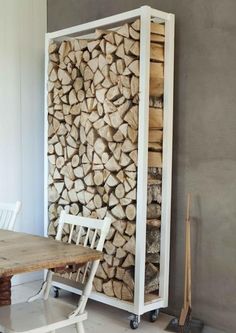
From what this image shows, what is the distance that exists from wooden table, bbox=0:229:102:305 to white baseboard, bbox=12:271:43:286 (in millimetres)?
1722

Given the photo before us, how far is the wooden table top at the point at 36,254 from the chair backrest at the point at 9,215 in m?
0.44

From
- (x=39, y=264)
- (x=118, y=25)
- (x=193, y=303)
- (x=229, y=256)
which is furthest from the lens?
(x=118, y=25)

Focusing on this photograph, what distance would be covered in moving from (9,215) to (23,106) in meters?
1.49

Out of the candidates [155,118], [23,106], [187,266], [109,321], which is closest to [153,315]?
[109,321]

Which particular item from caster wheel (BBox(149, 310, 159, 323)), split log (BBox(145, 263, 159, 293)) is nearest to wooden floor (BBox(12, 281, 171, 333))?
caster wheel (BBox(149, 310, 159, 323))

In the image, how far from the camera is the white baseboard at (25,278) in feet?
14.6

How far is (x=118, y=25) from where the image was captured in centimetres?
381

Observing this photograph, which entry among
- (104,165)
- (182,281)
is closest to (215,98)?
(104,165)

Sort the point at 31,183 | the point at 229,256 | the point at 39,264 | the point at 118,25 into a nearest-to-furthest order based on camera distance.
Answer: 1. the point at 39,264
2. the point at 229,256
3. the point at 118,25
4. the point at 31,183

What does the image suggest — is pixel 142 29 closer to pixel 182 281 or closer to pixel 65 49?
pixel 65 49

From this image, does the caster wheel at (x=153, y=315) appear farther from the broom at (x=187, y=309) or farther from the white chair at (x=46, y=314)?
the white chair at (x=46, y=314)

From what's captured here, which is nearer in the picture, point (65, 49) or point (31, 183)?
point (65, 49)

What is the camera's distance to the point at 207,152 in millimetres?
3355

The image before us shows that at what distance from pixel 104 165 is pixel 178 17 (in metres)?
1.25
